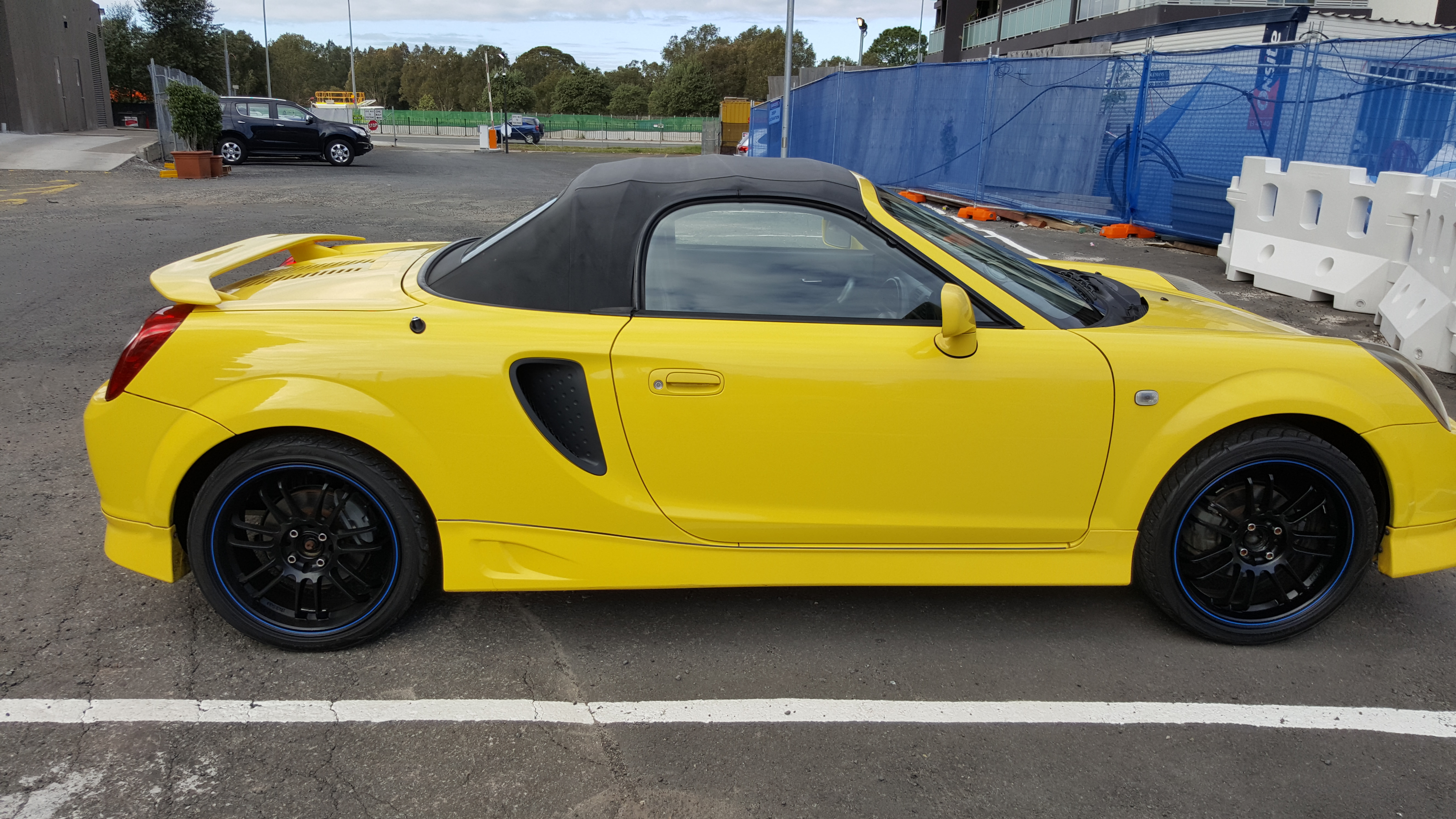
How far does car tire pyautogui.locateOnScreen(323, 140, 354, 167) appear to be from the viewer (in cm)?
2648

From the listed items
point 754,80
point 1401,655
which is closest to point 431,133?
point 754,80

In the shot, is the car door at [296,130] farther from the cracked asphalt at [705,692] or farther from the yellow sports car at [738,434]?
the yellow sports car at [738,434]

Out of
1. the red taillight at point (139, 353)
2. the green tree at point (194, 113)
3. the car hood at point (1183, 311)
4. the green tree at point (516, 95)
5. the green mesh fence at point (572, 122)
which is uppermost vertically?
A: the green tree at point (516, 95)

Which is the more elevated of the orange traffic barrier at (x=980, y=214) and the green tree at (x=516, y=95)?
the green tree at (x=516, y=95)

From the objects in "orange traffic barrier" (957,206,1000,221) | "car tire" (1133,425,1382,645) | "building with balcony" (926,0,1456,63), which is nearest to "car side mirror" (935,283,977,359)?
"car tire" (1133,425,1382,645)

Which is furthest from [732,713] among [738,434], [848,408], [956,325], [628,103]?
[628,103]

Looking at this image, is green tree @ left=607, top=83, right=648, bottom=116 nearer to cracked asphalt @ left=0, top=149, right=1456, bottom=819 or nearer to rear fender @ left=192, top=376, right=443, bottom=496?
cracked asphalt @ left=0, top=149, right=1456, bottom=819

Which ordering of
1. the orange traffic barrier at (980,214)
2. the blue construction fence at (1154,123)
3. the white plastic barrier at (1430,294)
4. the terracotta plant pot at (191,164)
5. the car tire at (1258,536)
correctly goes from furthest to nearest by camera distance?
the terracotta plant pot at (191,164)
the orange traffic barrier at (980,214)
the blue construction fence at (1154,123)
the white plastic barrier at (1430,294)
the car tire at (1258,536)

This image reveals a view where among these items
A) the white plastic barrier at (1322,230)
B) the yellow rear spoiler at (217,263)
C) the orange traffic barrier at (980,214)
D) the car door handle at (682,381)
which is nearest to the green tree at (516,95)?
the orange traffic barrier at (980,214)

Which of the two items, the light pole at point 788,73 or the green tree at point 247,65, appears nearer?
the light pole at point 788,73

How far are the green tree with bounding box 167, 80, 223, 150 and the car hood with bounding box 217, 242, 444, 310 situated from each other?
19.2 meters

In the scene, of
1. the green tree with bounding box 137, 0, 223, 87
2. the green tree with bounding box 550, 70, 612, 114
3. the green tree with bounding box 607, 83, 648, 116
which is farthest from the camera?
the green tree with bounding box 550, 70, 612, 114

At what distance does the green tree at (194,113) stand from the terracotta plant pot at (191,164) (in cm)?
52

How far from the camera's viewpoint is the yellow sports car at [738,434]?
2.93m
